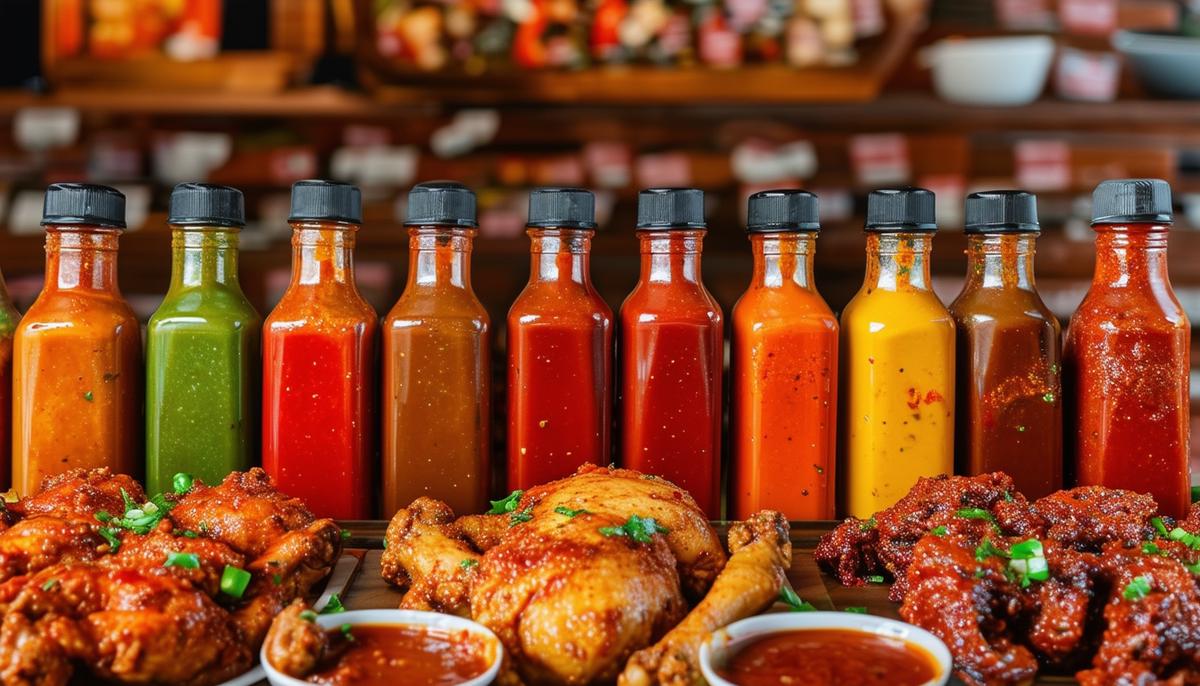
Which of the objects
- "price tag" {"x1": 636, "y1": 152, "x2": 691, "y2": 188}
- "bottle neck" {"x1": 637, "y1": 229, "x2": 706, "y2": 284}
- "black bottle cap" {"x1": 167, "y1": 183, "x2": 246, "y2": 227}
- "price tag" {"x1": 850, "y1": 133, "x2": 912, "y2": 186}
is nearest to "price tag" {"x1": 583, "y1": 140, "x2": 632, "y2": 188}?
"price tag" {"x1": 636, "y1": 152, "x2": 691, "y2": 188}

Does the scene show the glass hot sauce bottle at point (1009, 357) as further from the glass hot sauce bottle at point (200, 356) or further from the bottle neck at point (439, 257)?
the glass hot sauce bottle at point (200, 356)

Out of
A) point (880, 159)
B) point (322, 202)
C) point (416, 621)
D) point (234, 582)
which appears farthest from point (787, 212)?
point (880, 159)

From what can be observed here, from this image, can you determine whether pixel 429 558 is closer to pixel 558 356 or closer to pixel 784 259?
pixel 558 356

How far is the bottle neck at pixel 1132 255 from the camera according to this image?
154 cm

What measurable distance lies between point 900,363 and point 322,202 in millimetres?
911

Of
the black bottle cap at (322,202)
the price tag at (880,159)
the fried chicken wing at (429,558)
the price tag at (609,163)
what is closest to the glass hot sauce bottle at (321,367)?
the black bottle cap at (322,202)

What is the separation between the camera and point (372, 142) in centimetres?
417

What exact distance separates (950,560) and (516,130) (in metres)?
3.19

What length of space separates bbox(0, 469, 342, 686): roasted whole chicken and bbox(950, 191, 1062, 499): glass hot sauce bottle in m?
0.99

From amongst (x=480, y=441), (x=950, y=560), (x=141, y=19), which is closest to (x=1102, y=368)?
(x=950, y=560)

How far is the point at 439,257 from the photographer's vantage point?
5.35 feet

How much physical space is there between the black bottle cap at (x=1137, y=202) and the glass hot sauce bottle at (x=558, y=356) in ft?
2.51

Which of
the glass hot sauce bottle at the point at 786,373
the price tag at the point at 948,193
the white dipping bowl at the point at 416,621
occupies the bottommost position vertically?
the white dipping bowl at the point at 416,621

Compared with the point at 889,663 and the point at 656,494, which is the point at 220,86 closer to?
the point at 656,494
